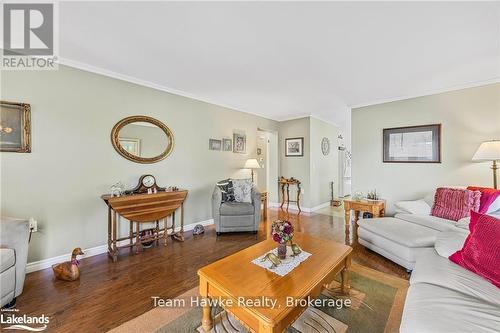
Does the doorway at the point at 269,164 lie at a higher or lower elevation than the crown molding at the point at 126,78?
lower

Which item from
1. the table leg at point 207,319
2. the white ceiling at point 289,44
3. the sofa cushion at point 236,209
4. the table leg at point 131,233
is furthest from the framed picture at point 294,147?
the table leg at point 207,319

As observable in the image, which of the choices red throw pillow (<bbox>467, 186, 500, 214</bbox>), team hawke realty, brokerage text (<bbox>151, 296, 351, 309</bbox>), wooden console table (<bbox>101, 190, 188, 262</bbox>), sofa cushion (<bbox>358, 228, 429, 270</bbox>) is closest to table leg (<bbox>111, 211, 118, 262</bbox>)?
wooden console table (<bbox>101, 190, 188, 262</bbox>)

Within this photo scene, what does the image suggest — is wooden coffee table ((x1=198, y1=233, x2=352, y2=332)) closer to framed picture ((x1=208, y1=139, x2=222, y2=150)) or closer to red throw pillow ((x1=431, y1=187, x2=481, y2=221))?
red throw pillow ((x1=431, y1=187, x2=481, y2=221))

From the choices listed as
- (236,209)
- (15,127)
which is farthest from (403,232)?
(15,127)

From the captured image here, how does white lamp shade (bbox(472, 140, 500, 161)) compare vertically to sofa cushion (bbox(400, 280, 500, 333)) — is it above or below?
above

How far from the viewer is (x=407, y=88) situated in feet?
10.2

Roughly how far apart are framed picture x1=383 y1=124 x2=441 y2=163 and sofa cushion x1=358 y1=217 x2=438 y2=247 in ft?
4.44

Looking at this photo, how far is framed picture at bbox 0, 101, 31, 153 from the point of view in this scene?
6.67 feet

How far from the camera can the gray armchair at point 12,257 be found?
154 centimetres

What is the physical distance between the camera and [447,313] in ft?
3.26

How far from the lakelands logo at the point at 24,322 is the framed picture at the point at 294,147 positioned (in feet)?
15.3

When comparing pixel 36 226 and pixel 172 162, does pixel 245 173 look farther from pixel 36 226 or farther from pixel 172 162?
pixel 36 226

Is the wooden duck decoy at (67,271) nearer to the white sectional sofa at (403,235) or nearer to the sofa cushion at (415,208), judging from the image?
the white sectional sofa at (403,235)

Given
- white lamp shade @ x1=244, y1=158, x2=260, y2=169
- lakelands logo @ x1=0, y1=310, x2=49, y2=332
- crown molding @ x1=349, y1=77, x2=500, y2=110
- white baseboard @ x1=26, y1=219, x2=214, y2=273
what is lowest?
lakelands logo @ x1=0, y1=310, x2=49, y2=332
